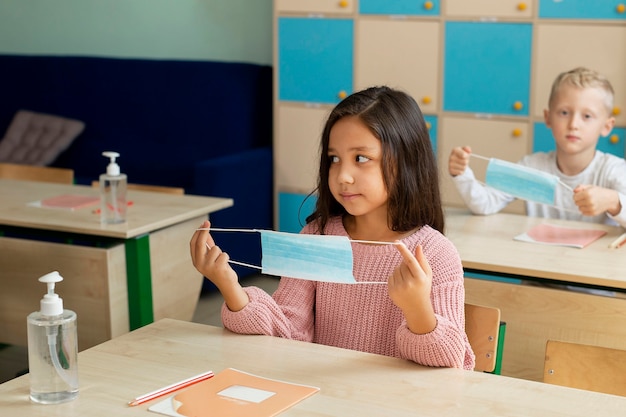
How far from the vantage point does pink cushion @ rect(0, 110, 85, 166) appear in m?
5.16

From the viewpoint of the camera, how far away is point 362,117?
1918 millimetres

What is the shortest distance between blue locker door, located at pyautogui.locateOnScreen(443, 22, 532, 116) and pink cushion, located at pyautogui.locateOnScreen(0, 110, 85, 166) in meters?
2.14

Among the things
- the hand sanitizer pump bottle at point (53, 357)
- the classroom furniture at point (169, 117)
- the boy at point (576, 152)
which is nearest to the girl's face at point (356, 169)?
the hand sanitizer pump bottle at point (53, 357)

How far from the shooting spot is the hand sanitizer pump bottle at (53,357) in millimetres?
1494

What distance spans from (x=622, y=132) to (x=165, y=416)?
319 centimetres

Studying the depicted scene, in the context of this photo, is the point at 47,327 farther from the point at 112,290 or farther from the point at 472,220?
the point at 472,220

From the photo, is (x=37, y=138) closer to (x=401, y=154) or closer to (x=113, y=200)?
(x=113, y=200)

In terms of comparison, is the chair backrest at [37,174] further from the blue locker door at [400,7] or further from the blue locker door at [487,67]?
the blue locker door at [487,67]

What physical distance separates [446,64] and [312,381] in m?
3.12

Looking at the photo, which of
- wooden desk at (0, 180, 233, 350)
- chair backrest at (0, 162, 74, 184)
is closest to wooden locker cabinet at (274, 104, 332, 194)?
chair backrest at (0, 162, 74, 184)

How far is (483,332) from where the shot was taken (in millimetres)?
2010

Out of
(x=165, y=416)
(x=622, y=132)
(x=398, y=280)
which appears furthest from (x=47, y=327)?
(x=622, y=132)

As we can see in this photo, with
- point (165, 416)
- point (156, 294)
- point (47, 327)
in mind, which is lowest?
point (156, 294)

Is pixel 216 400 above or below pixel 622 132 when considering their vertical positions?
below
